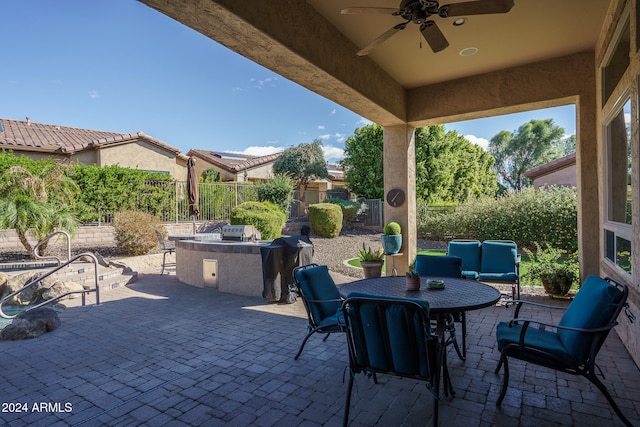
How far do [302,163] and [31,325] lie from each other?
16.8 meters

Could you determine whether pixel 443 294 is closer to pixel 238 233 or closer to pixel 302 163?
pixel 238 233

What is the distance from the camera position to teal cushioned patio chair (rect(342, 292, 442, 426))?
2.02m

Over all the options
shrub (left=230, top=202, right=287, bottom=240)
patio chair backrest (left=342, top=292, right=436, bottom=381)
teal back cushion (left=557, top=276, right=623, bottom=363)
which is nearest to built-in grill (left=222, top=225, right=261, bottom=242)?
shrub (left=230, top=202, right=287, bottom=240)

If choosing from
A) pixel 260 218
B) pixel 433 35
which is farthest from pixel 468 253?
pixel 260 218

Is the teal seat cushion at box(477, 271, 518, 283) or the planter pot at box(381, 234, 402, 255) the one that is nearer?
the teal seat cushion at box(477, 271, 518, 283)

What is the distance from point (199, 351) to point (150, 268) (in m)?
5.99

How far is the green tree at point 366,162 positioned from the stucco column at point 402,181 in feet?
31.8

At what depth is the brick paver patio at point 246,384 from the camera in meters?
2.32

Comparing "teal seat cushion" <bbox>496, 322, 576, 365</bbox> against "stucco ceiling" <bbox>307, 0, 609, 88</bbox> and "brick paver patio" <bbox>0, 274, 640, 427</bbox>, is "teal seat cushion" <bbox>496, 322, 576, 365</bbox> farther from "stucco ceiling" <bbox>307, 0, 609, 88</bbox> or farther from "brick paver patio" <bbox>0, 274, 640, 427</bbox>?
"stucco ceiling" <bbox>307, 0, 609, 88</bbox>

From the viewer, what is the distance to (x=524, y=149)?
2961cm

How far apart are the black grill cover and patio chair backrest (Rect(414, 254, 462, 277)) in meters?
1.92

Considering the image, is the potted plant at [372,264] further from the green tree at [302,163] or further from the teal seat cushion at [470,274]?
the green tree at [302,163]

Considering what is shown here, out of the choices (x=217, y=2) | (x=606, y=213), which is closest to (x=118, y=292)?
(x=217, y=2)

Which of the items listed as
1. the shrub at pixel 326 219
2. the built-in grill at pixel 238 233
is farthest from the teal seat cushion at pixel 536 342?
the shrub at pixel 326 219
